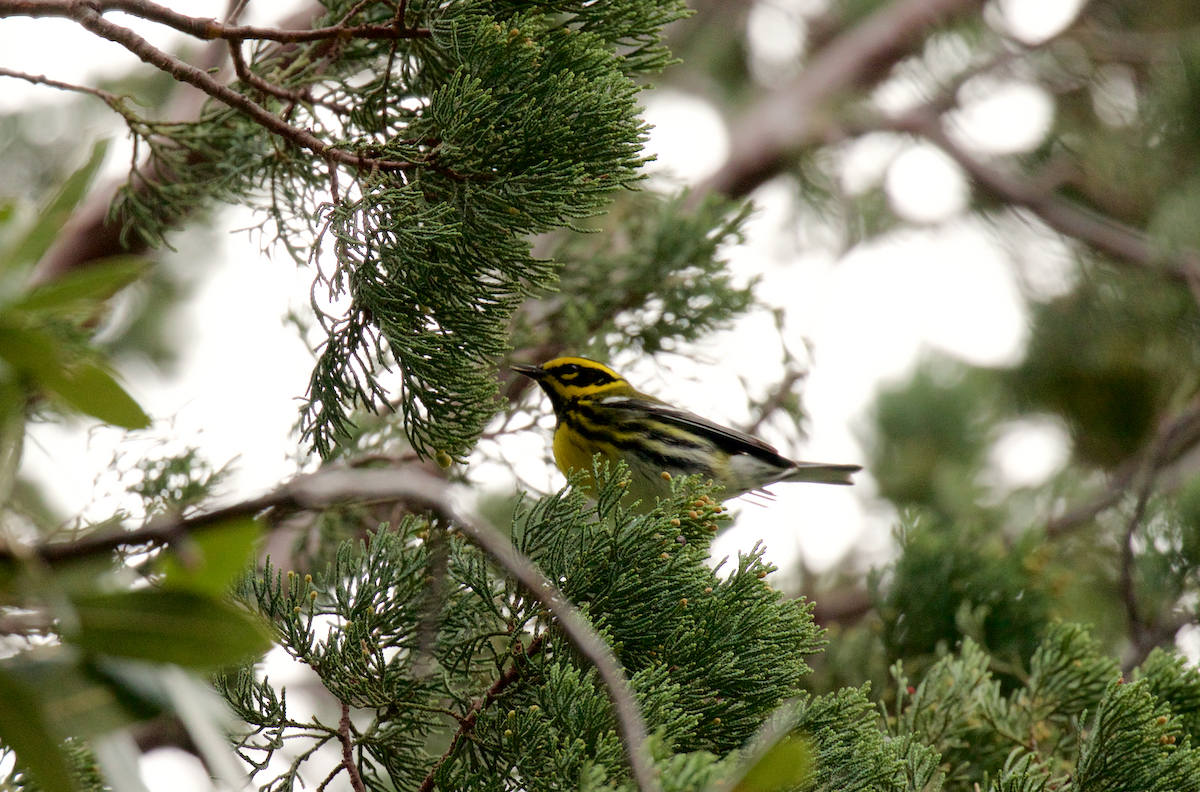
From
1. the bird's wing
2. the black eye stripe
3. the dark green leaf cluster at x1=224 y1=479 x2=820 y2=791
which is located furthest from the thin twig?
the bird's wing

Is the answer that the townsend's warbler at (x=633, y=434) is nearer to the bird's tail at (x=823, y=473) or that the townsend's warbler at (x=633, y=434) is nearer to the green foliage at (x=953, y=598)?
the bird's tail at (x=823, y=473)

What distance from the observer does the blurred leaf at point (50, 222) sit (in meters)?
0.73

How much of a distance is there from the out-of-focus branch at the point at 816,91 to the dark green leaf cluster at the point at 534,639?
2.17 m

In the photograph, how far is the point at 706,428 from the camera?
2922mm

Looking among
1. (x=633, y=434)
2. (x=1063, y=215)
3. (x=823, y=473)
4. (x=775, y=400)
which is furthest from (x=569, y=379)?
(x=1063, y=215)

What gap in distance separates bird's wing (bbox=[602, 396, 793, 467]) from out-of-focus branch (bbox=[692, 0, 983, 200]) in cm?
88

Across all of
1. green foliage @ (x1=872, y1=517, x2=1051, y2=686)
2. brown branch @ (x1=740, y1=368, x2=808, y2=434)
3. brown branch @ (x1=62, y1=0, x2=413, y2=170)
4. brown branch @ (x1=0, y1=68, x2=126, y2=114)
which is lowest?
green foliage @ (x1=872, y1=517, x2=1051, y2=686)

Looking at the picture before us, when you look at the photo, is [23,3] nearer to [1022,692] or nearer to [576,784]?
[576,784]

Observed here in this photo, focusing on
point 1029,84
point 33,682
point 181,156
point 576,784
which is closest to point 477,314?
point 576,784

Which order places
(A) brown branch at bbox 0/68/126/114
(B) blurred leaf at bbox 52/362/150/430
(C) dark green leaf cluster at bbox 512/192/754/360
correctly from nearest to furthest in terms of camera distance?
(B) blurred leaf at bbox 52/362/150/430, (A) brown branch at bbox 0/68/126/114, (C) dark green leaf cluster at bbox 512/192/754/360

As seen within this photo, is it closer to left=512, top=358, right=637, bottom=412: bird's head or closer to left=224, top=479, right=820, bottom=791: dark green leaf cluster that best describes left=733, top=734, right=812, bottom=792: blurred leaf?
left=224, top=479, right=820, bottom=791: dark green leaf cluster

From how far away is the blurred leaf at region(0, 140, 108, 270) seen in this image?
73cm

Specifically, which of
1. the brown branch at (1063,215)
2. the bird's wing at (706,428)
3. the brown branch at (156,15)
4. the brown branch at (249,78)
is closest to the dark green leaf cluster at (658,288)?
the bird's wing at (706,428)

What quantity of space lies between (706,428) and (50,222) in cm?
231
